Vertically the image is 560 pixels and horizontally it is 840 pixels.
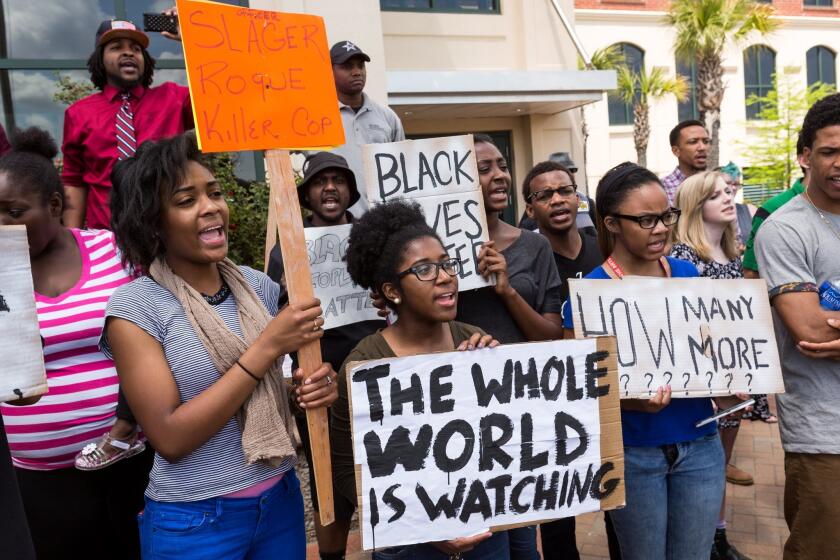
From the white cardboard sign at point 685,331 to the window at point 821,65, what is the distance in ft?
89.7

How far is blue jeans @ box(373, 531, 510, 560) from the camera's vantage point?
2.13 meters

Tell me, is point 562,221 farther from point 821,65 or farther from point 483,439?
point 821,65

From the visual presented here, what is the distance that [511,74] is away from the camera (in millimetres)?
11156

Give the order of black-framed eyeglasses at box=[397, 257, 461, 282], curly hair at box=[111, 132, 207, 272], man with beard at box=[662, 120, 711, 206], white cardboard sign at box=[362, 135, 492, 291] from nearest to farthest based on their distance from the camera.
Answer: curly hair at box=[111, 132, 207, 272]
black-framed eyeglasses at box=[397, 257, 461, 282]
white cardboard sign at box=[362, 135, 492, 291]
man with beard at box=[662, 120, 711, 206]

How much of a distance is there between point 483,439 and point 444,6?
11.2 metres

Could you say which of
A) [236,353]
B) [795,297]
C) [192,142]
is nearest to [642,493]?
→ [795,297]

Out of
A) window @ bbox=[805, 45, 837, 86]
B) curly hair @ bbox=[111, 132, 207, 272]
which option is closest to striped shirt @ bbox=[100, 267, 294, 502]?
curly hair @ bbox=[111, 132, 207, 272]

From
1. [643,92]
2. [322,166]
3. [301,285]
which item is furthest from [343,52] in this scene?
[643,92]

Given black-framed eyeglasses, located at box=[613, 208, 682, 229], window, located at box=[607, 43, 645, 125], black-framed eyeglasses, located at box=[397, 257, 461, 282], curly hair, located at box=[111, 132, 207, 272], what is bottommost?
black-framed eyeglasses, located at box=[397, 257, 461, 282]

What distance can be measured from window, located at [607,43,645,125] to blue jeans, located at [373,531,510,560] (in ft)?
70.8

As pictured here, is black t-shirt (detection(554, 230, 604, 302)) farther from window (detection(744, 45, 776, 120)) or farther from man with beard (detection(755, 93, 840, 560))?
window (detection(744, 45, 776, 120))

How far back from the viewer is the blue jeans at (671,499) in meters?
2.36

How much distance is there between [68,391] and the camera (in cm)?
217

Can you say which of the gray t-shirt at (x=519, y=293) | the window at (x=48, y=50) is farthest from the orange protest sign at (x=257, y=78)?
the window at (x=48, y=50)
